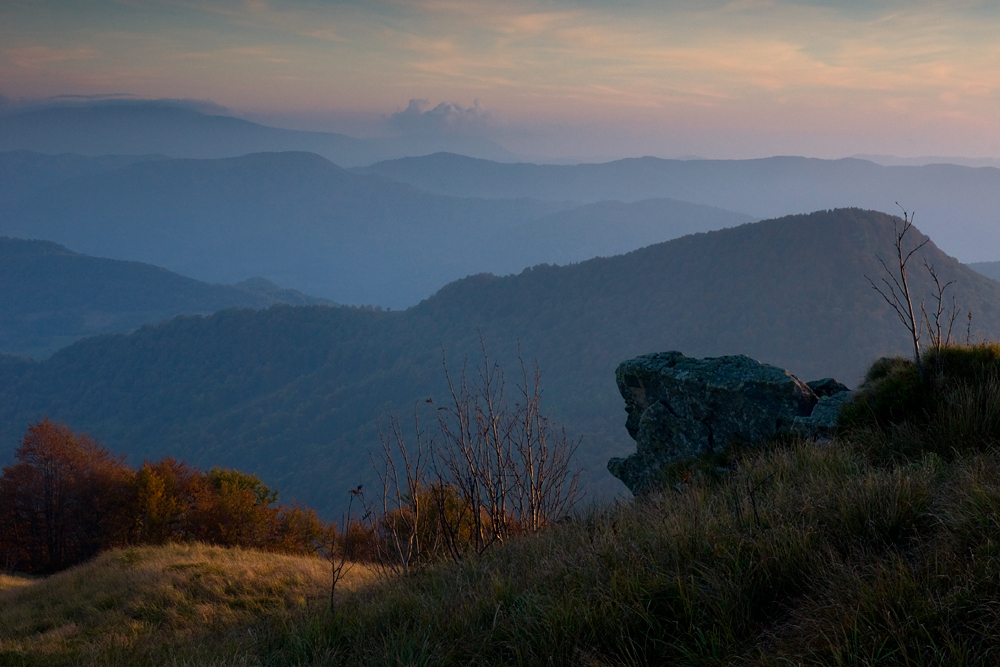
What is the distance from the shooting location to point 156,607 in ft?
25.1

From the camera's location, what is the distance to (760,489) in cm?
458

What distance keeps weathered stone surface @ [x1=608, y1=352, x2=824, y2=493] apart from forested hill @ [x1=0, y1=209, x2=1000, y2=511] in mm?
62932

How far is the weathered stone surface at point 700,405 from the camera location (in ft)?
25.0

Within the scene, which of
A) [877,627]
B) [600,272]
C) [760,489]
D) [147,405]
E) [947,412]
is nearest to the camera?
[877,627]

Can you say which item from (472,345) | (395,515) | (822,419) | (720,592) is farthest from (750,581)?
(472,345)

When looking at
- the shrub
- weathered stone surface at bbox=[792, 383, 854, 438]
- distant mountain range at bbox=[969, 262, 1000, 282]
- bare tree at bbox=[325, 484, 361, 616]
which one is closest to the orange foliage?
bare tree at bbox=[325, 484, 361, 616]

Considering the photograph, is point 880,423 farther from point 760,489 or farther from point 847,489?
point 847,489

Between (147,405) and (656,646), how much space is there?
200390mm

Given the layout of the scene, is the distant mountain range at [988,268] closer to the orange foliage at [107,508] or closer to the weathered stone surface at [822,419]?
the orange foliage at [107,508]

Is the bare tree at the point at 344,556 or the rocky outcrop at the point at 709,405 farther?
the rocky outcrop at the point at 709,405

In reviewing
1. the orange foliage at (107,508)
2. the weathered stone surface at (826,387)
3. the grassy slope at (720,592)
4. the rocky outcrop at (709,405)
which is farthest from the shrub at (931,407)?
the orange foliage at (107,508)

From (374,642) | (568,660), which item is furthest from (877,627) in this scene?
(374,642)

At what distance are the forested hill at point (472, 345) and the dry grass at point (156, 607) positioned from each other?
6263cm

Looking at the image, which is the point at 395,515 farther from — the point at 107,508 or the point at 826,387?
the point at 107,508
